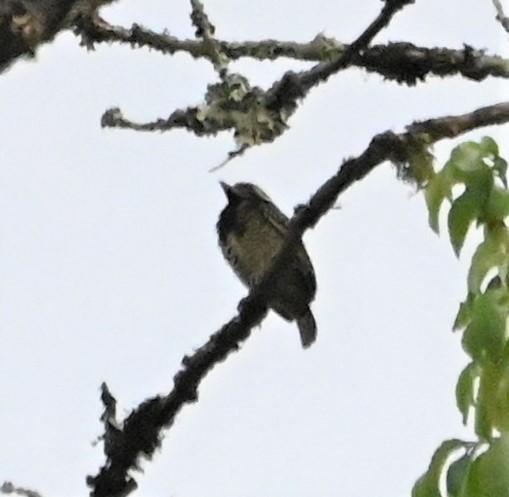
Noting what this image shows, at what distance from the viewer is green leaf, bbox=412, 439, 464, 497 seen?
1.43 metres

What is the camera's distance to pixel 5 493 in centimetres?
179

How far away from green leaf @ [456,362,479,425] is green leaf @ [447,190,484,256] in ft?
0.43

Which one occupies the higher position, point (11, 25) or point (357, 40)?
point (357, 40)

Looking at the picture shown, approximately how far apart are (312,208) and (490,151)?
26 cm

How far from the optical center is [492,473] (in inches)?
50.3

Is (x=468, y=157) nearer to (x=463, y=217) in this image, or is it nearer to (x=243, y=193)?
(x=463, y=217)

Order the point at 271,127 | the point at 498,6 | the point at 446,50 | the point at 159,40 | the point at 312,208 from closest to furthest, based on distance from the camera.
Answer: the point at 312,208
the point at 498,6
the point at 271,127
the point at 446,50
the point at 159,40

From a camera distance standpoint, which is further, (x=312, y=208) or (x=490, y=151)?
(x=312, y=208)

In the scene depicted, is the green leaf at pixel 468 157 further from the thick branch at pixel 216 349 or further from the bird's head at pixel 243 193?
the bird's head at pixel 243 193

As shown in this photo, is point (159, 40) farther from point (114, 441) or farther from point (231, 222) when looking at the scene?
point (231, 222)

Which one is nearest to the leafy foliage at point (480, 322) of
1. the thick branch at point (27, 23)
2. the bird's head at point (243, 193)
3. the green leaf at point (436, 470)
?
the green leaf at point (436, 470)

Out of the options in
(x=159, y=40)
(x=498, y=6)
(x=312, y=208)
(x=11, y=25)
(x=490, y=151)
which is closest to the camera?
(x=11, y=25)

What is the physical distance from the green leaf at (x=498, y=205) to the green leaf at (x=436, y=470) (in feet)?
0.83

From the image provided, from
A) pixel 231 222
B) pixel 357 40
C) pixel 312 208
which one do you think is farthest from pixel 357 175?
pixel 231 222
